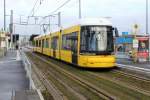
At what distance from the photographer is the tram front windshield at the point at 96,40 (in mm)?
26938

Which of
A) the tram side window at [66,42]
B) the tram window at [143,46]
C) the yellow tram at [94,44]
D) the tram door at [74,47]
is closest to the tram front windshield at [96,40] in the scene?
the yellow tram at [94,44]

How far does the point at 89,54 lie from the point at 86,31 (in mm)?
1492

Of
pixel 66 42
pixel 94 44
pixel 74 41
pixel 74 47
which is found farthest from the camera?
pixel 66 42

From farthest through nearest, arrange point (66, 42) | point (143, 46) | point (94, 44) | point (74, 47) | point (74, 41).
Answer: point (143, 46) < point (66, 42) < point (74, 41) < point (74, 47) < point (94, 44)

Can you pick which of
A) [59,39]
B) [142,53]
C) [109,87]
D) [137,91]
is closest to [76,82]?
[109,87]

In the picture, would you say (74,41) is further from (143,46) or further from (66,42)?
(143,46)

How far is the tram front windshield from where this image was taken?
88.4 feet

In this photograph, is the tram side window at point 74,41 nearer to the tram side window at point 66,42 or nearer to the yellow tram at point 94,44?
the yellow tram at point 94,44

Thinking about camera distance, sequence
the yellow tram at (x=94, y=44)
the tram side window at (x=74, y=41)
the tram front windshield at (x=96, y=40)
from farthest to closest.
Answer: the tram side window at (x=74, y=41), the tram front windshield at (x=96, y=40), the yellow tram at (x=94, y=44)

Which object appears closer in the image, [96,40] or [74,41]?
[96,40]

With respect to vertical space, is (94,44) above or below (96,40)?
below

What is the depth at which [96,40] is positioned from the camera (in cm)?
2711

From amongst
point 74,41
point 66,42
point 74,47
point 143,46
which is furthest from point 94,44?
point 143,46

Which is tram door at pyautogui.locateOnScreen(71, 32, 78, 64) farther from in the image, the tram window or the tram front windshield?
the tram window
